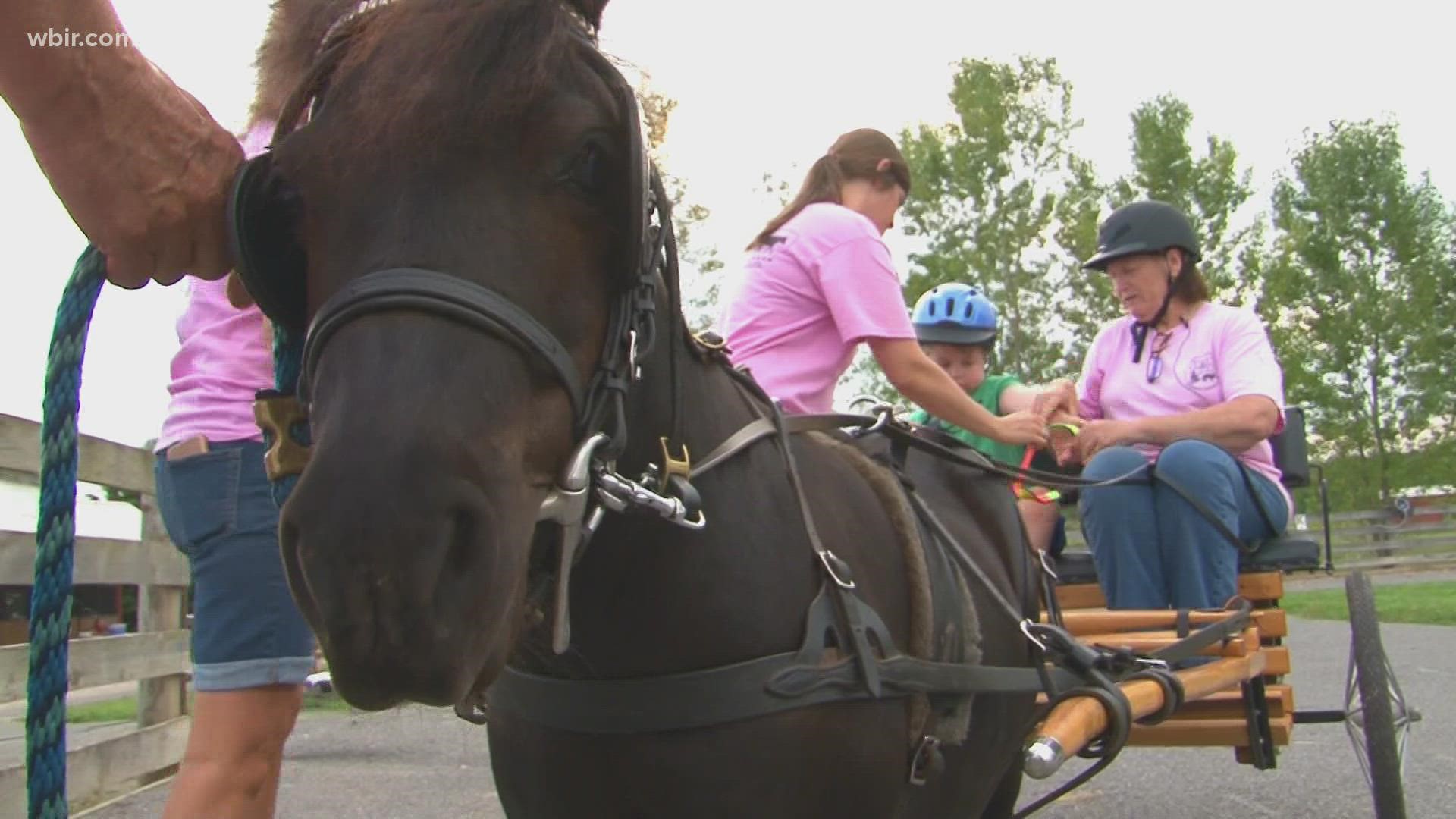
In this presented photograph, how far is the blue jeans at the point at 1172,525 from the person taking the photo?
4.36m

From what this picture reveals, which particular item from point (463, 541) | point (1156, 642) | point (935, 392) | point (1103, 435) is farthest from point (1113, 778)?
point (463, 541)

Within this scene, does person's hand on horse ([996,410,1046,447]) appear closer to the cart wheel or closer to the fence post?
the cart wheel

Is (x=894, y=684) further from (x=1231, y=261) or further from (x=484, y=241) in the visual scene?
(x=1231, y=261)

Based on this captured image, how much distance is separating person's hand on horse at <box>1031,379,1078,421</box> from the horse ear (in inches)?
112

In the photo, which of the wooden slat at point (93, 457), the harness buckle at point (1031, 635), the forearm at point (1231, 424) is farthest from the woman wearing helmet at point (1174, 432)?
the wooden slat at point (93, 457)

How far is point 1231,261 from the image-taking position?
98.6ft

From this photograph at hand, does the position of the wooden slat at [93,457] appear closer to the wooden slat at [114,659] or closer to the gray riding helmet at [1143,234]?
the wooden slat at [114,659]

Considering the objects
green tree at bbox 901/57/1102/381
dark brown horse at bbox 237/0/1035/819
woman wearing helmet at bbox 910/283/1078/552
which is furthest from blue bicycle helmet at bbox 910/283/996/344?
green tree at bbox 901/57/1102/381

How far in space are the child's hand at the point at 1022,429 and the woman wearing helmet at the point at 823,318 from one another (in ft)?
0.55

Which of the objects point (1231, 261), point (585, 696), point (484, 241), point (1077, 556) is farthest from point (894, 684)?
point (1231, 261)

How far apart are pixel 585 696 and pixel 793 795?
36cm

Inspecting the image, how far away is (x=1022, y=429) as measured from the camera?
4.20m

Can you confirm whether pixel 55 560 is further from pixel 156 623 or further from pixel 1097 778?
pixel 1097 778

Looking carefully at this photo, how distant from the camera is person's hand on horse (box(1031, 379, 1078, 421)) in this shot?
461cm
